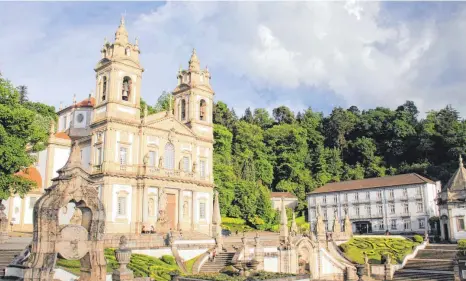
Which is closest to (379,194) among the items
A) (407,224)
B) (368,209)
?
(368,209)

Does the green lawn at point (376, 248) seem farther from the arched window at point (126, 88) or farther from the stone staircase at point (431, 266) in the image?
the arched window at point (126, 88)

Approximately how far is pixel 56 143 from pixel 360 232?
4211 cm

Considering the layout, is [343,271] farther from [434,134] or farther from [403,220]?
[434,134]

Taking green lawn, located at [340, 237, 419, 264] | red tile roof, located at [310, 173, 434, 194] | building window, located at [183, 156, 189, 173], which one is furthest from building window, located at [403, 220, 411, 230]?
building window, located at [183, 156, 189, 173]

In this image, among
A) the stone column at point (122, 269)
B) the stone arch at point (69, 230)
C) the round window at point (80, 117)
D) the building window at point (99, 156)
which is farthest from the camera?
the round window at point (80, 117)

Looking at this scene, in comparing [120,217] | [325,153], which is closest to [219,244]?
[120,217]

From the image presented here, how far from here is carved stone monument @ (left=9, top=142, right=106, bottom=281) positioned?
13.8 m

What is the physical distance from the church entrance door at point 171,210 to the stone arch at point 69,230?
22490 mm

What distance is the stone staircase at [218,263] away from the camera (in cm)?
2781

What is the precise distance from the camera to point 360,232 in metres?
61.8

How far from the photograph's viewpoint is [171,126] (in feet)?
129

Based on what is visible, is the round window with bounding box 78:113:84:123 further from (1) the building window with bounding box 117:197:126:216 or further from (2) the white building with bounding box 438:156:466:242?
(2) the white building with bounding box 438:156:466:242

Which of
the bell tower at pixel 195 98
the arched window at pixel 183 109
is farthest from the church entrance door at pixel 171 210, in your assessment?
the arched window at pixel 183 109

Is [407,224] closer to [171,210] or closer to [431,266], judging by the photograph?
[431,266]
